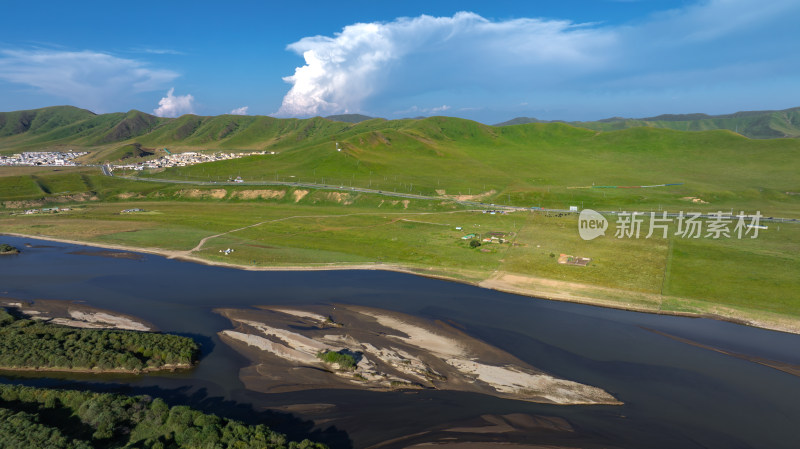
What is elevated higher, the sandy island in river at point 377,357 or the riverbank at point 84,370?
the sandy island in river at point 377,357

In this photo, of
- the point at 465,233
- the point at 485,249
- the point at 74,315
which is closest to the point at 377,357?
the point at 74,315

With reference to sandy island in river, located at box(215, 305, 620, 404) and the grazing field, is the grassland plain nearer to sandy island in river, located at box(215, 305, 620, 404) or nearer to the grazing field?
the grazing field

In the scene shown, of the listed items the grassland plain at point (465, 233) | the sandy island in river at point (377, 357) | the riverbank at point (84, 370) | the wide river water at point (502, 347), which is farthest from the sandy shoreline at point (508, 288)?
the riverbank at point (84, 370)

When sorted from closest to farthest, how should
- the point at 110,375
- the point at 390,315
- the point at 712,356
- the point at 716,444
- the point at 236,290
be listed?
1. the point at 716,444
2. the point at 110,375
3. the point at 712,356
4. the point at 390,315
5. the point at 236,290

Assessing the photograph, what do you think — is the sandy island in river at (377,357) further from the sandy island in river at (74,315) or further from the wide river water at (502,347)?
the sandy island in river at (74,315)

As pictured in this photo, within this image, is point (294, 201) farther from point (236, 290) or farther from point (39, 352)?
point (39, 352)

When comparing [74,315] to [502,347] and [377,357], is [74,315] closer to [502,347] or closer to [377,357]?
[377,357]

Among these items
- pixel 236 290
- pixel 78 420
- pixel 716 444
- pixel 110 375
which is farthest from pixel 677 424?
pixel 236 290
